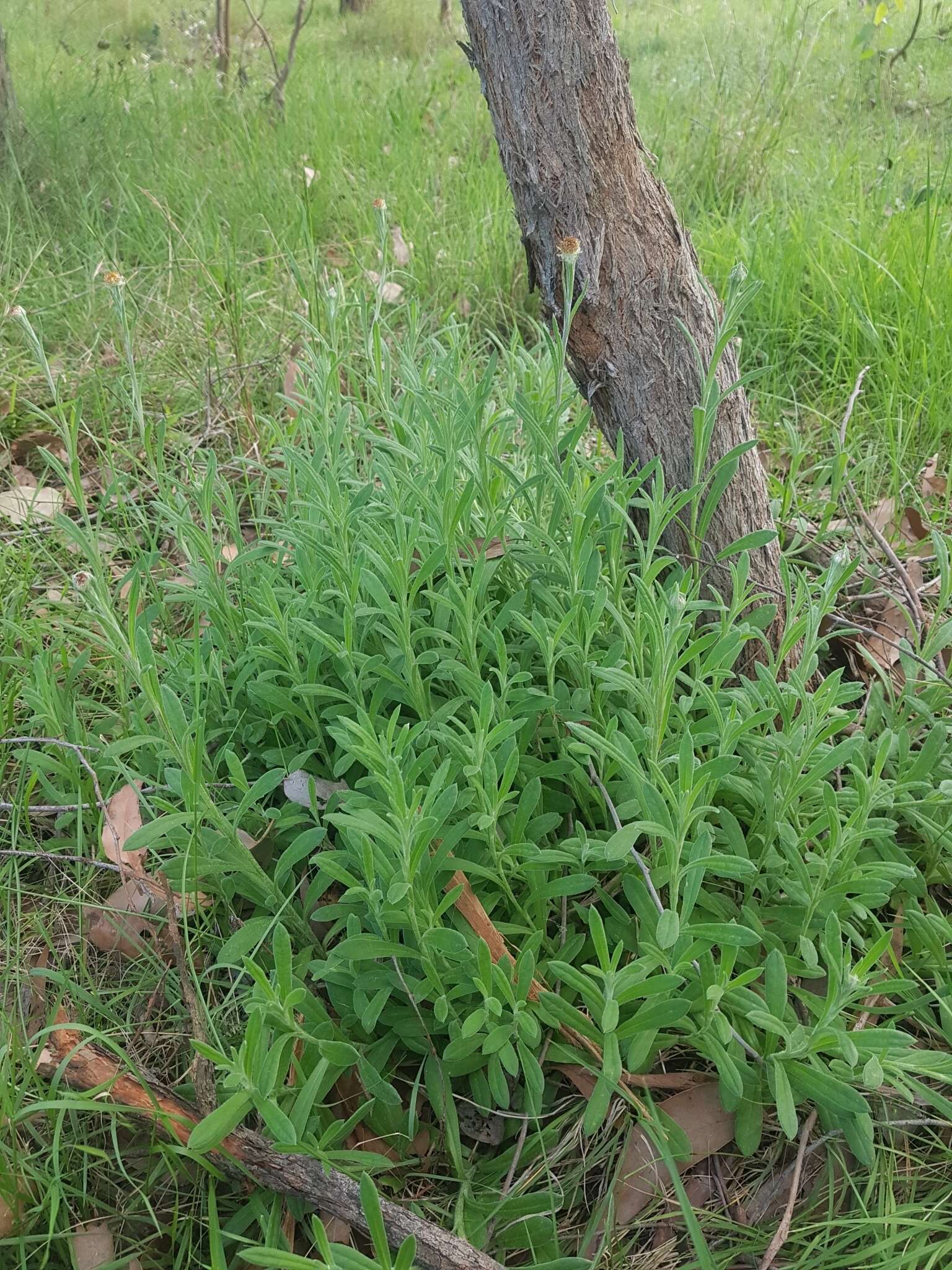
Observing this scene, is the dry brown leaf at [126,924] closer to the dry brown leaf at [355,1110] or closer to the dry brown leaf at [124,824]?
the dry brown leaf at [124,824]

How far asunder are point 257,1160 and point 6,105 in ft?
14.7

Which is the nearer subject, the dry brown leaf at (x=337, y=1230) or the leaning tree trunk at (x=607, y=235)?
the dry brown leaf at (x=337, y=1230)

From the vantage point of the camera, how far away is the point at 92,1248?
1184mm

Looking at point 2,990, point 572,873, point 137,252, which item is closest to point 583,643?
point 572,873

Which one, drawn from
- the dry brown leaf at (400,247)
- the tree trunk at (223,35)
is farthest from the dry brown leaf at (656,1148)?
the tree trunk at (223,35)

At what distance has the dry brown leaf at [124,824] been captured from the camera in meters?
1.54

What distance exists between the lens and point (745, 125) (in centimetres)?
405

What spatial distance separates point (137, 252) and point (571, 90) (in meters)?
2.49

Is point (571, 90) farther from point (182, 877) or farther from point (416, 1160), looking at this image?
point (416, 1160)

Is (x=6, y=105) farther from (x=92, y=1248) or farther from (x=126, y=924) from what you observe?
(x=92, y=1248)

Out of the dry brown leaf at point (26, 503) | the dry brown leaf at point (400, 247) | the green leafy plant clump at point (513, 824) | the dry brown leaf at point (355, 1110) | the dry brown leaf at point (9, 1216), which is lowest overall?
the dry brown leaf at point (9, 1216)

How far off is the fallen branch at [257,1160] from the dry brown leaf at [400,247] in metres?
2.91

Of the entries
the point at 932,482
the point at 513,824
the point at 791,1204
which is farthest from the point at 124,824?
the point at 932,482

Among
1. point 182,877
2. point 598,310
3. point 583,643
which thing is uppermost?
point 598,310
